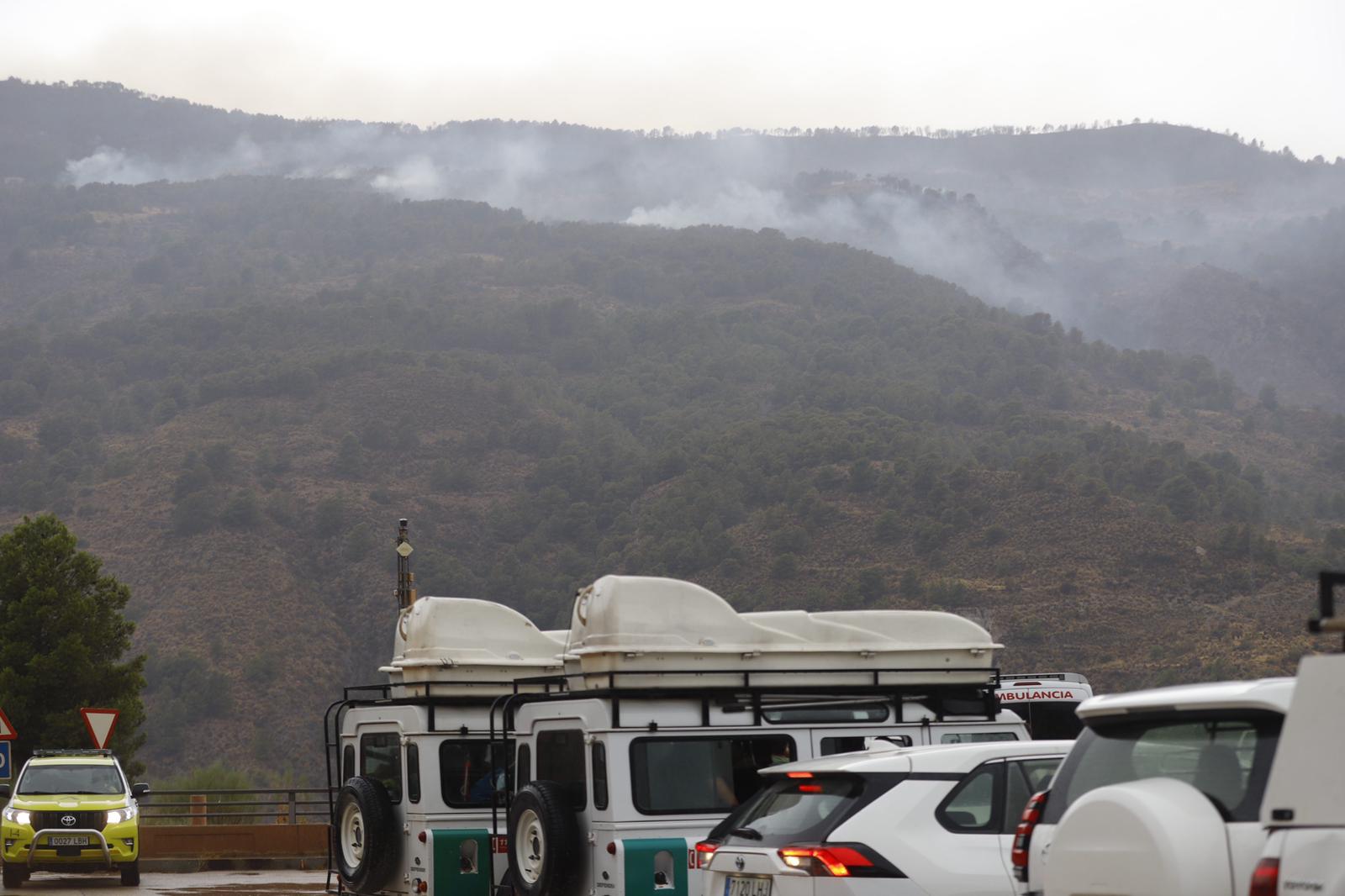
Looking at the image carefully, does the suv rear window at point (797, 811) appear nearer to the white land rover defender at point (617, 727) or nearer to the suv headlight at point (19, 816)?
the white land rover defender at point (617, 727)

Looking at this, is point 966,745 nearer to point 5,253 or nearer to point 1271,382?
point 1271,382

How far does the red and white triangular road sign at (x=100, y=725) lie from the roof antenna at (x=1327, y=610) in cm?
1848

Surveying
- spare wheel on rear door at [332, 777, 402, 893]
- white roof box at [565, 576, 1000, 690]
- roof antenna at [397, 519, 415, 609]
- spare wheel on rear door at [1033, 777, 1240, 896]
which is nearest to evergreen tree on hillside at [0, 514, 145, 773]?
roof antenna at [397, 519, 415, 609]

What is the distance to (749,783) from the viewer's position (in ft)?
37.6

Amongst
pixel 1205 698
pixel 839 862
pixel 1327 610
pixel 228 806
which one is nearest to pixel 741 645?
pixel 839 862

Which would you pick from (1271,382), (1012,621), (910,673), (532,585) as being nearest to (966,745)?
(910,673)

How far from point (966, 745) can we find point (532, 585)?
7836cm

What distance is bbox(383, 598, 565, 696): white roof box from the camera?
13.8m

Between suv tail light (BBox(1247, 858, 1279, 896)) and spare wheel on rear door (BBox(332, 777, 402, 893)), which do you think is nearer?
suv tail light (BBox(1247, 858, 1279, 896))

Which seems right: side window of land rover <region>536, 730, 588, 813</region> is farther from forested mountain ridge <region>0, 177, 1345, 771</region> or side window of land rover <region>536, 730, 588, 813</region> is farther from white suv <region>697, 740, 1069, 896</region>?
forested mountain ridge <region>0, 177, 1345, 771</region>

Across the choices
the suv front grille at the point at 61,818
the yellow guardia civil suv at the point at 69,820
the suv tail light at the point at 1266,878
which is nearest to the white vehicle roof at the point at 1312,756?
the suv tail light at the point at 1266,878

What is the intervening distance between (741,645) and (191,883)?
41.5ft

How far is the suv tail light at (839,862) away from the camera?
8.37m

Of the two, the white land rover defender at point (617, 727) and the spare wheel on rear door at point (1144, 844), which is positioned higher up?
the spare wheel on rear door at point (1144, 844)
